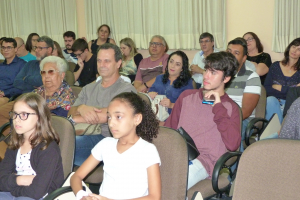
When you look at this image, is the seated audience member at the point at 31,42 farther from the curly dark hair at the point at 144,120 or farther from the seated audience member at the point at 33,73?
the curly dark hair at the point at 144,120

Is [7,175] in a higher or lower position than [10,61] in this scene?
lower

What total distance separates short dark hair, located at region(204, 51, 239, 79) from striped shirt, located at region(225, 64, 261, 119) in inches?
34.1

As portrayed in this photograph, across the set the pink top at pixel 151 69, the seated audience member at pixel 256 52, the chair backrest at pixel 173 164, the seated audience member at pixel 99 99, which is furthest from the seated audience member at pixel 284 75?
the chair backrest at pixel 173 164

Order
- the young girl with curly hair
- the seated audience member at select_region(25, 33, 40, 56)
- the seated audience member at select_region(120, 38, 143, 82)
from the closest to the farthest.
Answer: the young girl with curly hair → the seated audience member at select_region(120, 38, 143, 82) → the seated audience member at select_region(25, 33, 40, 56)

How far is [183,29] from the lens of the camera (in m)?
5.84

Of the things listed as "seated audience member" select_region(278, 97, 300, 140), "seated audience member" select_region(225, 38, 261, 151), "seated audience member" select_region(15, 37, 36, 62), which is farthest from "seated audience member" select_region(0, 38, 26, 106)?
"seated audience member" select_region(278, 97, 300, 140)

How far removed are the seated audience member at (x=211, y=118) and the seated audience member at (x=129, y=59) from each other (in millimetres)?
2954

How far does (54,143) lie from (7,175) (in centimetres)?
33

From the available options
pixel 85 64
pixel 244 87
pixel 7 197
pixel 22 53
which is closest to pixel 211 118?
pixel 244 87

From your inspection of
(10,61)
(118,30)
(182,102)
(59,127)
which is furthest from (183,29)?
(59,127)

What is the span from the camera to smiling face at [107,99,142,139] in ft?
6.15

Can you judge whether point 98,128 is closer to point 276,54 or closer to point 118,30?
point 276,54

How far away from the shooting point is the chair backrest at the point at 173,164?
1914 mm

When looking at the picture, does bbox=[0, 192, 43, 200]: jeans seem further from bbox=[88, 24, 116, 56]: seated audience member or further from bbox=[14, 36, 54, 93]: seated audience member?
bbox=[88, 24, 116, 56]: seated audience member
